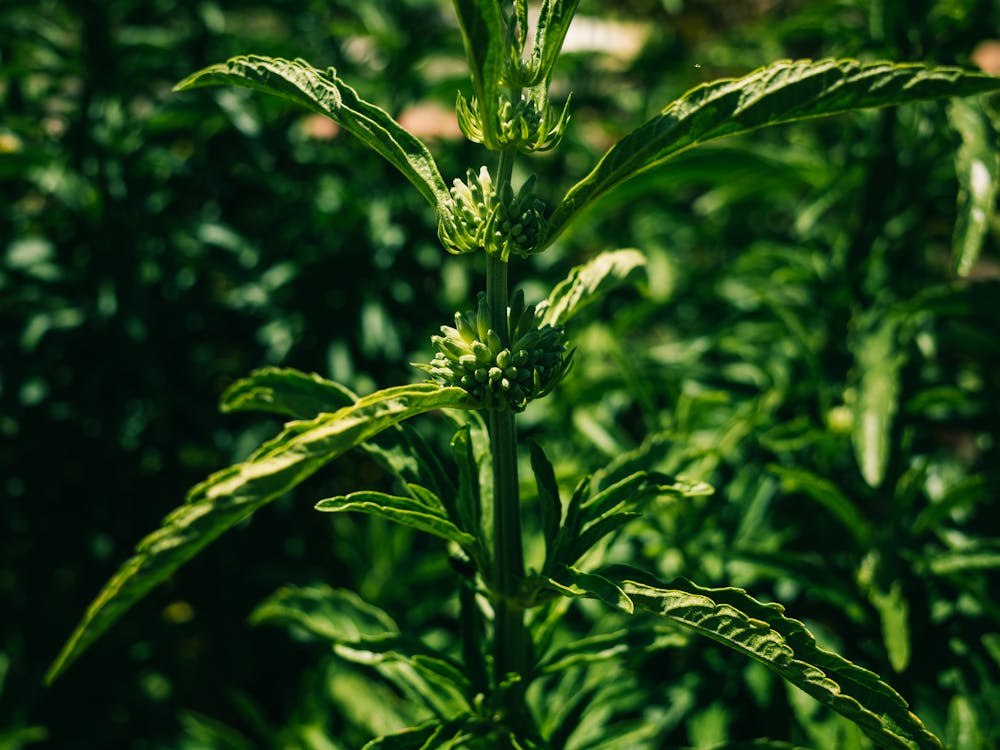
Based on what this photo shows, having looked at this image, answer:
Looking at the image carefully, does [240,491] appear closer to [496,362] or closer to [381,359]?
[496,362]

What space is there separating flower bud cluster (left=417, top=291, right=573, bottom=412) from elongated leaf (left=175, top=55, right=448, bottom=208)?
0.13 meters

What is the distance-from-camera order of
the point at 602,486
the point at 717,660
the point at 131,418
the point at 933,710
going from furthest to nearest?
1. the point at 131,418
2. the point at 717,660
3. the point at 933,710
4. the point at 602,486

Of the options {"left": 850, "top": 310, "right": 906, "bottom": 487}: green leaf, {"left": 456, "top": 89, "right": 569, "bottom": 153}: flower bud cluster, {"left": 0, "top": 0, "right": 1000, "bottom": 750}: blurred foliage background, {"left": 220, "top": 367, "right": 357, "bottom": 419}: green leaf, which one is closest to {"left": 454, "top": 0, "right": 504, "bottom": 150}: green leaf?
{"left": 456, "top": 89, "right": 569, "bottom": 153}: flower bud cluster

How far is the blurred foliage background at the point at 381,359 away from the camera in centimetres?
129

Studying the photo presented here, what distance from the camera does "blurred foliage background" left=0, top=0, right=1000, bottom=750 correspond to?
1293 mm

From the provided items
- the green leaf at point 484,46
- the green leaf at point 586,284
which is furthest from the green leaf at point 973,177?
the green leaf at point 484,46

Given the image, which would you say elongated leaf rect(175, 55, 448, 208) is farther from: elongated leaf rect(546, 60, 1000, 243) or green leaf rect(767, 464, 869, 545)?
green leaf rect(767, 464, 869, 545)

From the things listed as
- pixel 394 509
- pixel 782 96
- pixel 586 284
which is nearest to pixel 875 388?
pixel 586 284

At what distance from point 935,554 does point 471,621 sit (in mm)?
851

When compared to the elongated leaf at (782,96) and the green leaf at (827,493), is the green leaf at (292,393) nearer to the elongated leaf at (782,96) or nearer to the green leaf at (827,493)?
the elongated leaf at (782,96)

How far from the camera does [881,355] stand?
4.29 feet

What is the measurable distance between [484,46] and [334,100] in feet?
0.48

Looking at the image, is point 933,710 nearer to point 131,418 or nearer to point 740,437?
point 740,437

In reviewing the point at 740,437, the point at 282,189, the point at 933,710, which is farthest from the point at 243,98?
the point at 933,710
